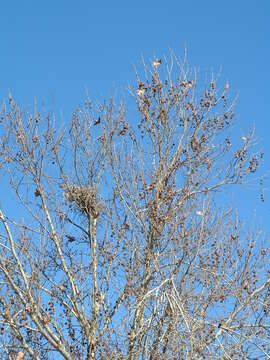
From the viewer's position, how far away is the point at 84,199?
327 inches

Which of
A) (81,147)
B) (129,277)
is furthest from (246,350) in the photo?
(81,147)

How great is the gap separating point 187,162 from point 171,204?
0.69 meters

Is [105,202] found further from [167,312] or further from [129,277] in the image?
[167,312]

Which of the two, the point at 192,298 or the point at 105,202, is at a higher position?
the point at 105,202

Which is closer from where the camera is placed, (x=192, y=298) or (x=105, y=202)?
(x=192, y=298)

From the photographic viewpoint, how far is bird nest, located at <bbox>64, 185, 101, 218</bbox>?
8172 mm

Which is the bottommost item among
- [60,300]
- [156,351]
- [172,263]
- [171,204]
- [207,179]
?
[156,351]

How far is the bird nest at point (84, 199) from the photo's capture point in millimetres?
8172

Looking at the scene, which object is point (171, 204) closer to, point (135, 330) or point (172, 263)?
point (172, 263)

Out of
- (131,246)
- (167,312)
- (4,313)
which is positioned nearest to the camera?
(167,312)

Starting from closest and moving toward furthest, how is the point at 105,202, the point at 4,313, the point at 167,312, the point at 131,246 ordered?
the point at 167,312 < the point at 4,313 < the point at 131,246 < the point at 105,202

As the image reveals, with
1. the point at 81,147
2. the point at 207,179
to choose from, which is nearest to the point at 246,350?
the point at 207,179

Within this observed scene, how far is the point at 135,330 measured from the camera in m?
7.12

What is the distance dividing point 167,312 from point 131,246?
1.35 m
